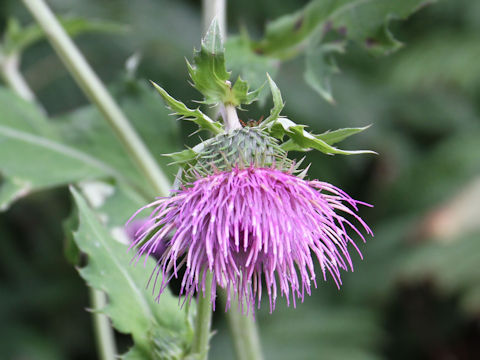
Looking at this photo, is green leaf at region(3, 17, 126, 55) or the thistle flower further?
green leaf at region(3, 17, 126, 55)

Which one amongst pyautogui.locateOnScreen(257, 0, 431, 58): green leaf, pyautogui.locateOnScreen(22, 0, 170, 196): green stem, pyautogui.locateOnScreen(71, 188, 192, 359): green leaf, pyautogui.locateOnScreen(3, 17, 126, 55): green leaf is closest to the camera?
pyautogui.locateOnScreen(71, 188, 192, 359): green leaf

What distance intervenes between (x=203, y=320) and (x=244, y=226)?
10.6 inches

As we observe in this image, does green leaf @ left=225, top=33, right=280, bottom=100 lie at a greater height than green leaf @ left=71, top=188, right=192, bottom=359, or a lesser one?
greater

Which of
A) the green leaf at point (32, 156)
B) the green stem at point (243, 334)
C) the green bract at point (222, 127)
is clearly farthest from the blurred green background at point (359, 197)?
the green bract at point (222, 127)

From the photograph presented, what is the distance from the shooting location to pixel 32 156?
211 centimetres

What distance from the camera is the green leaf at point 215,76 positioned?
1.23 metres

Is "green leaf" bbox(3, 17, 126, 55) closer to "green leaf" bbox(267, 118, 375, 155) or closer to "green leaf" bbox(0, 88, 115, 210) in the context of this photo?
"green leaf" bbox(0, 88, 115, 210)

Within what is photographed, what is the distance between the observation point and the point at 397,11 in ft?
6.36

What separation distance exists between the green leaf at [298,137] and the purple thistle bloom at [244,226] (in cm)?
8

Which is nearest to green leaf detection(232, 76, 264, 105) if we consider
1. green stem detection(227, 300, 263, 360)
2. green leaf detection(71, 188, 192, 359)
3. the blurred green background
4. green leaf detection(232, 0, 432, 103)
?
A: green leaf detection(71, 188, 192, 359)

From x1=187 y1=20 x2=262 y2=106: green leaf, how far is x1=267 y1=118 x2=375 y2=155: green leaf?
9cm

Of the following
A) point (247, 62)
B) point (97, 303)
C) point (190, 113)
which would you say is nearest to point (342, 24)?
point (247, 62)

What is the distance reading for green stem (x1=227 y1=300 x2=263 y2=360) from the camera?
6.06ft

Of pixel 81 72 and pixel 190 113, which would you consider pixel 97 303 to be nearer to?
pixel 81 72
